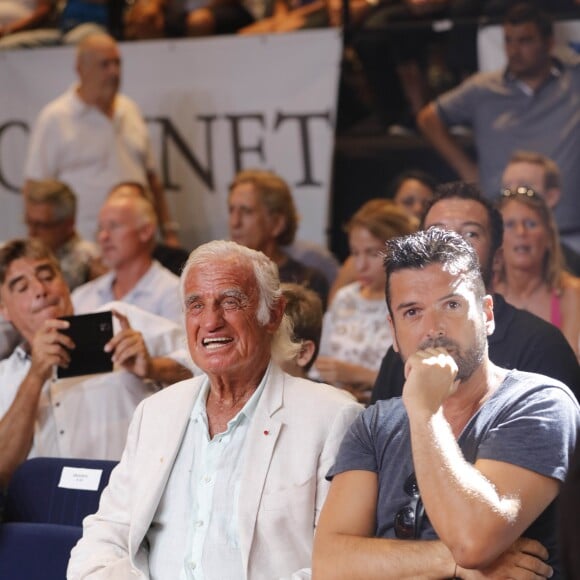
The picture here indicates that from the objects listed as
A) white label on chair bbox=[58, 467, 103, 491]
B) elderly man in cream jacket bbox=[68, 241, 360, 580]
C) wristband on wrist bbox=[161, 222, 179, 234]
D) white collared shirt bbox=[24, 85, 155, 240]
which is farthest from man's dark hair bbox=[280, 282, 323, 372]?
white collared shirt bbox=[24, 85, 155, 240]

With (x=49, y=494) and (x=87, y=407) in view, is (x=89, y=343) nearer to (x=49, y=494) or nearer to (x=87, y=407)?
(x=87, y=407)

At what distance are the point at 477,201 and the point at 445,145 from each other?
8.59 ft

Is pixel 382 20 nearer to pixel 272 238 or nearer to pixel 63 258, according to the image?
pixel 272 238

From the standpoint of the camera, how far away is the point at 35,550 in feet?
10.2

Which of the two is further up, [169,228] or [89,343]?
[169,228]

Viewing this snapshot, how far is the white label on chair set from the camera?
328 cm

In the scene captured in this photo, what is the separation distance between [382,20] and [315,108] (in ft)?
1.87

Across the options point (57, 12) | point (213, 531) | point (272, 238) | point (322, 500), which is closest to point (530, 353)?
point (322, 500)

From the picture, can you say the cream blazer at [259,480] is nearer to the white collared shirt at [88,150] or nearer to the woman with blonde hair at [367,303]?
the woman with blonde hair at [367,303]

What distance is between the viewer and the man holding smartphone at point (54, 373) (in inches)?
145

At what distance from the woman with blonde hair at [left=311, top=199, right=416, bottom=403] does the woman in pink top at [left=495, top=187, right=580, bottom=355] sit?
24.1 inches

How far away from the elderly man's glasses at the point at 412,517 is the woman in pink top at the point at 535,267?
1.69 m

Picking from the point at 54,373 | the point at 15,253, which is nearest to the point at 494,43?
the point at 15,253

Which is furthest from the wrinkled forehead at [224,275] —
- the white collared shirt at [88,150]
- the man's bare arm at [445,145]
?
the white collared shirt at [88,150]
